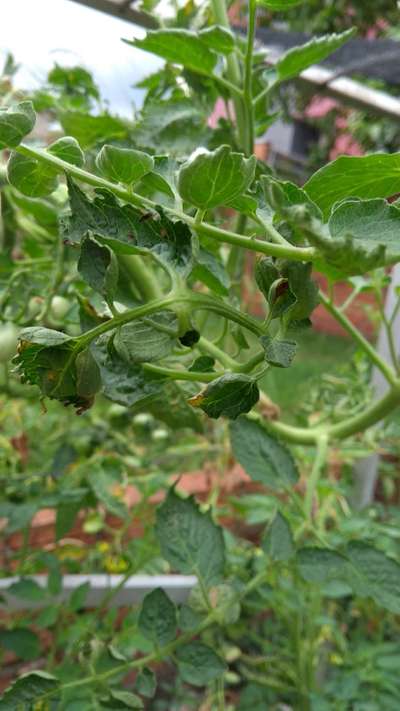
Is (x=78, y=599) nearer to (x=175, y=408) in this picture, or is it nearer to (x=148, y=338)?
(x=175, y=408)

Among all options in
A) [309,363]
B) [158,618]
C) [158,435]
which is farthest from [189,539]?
[309,363]

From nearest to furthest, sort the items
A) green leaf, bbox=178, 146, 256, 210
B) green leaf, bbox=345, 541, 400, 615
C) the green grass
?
green leaf, bbox=178, 146, 256, 210
green leaf, bbox=345, 541, 400, 615
the green grass

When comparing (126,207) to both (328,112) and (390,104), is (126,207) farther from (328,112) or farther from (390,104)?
(328,112)

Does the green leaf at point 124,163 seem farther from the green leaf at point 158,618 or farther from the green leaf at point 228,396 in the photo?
the green leaf at point 158,618

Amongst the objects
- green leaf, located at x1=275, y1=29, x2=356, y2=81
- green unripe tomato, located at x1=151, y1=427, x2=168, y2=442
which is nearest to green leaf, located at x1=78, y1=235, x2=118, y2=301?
green leaf, located at x1=275, y1=29, x2=356, y2=81

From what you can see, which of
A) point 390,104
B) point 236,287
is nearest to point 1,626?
point 236,287

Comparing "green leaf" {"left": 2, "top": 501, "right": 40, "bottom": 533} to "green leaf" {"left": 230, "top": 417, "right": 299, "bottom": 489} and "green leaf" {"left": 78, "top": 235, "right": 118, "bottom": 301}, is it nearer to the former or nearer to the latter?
"green leaf" {"left": 230, "top": 417, "right": 299, "bottom": 489}

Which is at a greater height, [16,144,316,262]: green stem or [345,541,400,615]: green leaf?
[16,144,316,262]: green stem
